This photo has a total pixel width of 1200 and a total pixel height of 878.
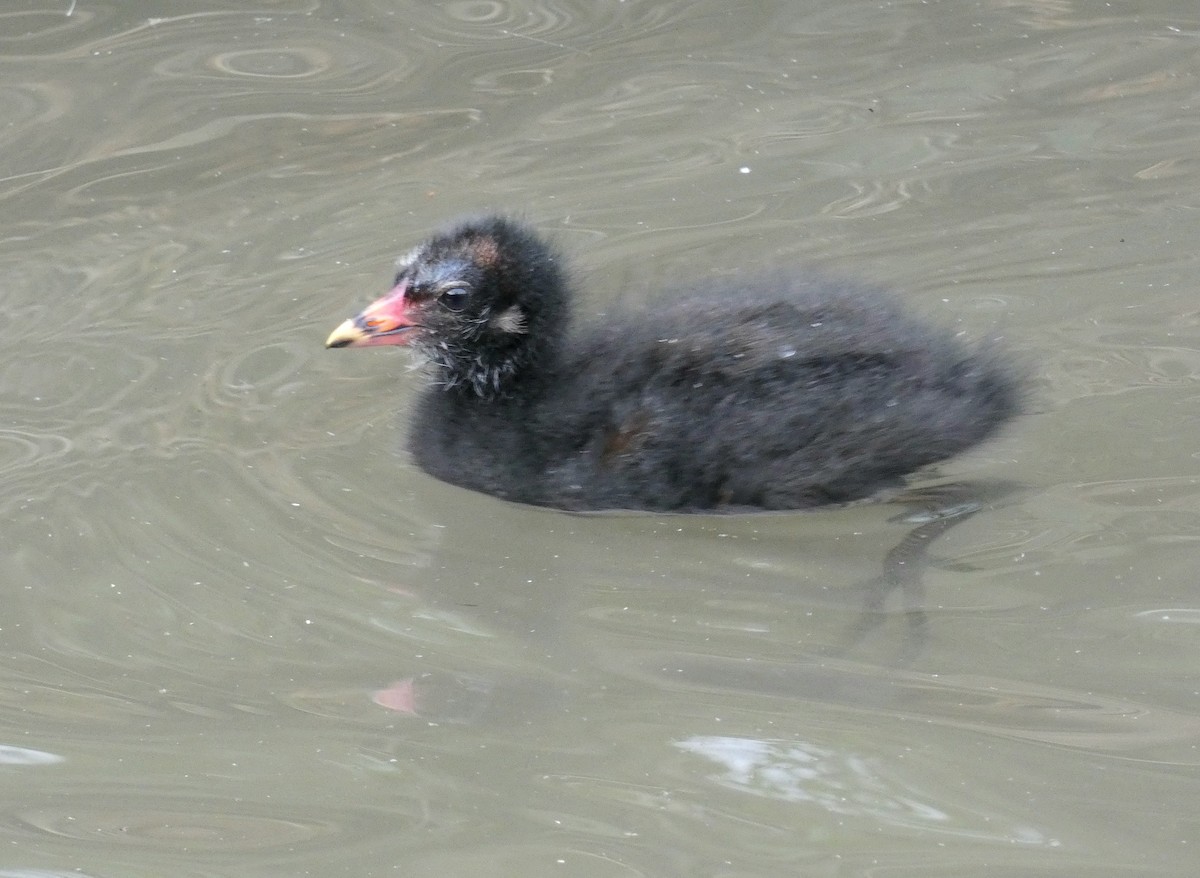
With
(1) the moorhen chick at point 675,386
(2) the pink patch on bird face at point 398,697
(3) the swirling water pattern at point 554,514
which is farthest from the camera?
(1) the moorhen chick at point 675,386

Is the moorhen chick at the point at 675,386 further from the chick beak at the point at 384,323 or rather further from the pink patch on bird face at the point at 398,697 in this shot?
the pink patch on bird face at the point at 398,697

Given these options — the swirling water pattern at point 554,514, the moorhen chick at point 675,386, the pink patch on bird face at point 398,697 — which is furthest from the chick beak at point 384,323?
the pink patch on bird face at point 398,697

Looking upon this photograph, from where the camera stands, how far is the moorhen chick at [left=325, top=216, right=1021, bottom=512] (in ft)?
13.9

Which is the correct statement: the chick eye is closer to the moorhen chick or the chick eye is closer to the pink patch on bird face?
the moorhen chick

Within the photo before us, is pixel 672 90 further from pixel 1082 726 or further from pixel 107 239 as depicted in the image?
pixel 1082 726

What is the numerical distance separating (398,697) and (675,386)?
112cm

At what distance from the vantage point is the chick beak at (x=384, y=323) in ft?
14.9

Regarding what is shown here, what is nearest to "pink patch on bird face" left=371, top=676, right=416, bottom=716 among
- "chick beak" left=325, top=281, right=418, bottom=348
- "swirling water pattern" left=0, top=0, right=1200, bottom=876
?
"swirling water pattern" left=0, top=0, right=1200, bottom=876

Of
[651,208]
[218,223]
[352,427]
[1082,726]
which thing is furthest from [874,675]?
[218,223]

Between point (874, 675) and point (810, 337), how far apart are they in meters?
0.95

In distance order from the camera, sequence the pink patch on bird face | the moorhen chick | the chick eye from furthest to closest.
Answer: the chick eye < the moorhen chick < the pink patch on bird face

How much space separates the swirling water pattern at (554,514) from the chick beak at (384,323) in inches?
13.3

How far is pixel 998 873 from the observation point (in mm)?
3057

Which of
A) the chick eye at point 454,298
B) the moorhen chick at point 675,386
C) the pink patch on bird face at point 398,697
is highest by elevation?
the chick eye at point 454,298
